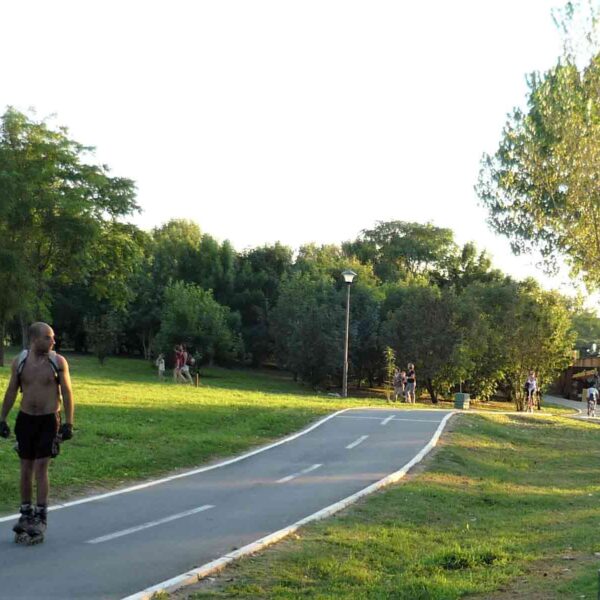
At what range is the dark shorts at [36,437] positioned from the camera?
25.2 feet

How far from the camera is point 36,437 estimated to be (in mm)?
7688

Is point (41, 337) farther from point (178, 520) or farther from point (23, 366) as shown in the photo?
point (178, 520)

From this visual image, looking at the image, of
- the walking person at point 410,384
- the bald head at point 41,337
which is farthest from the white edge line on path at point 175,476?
the walking person at point 410,384

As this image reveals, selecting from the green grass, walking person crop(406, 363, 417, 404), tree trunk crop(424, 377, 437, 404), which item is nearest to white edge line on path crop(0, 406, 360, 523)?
the green grass

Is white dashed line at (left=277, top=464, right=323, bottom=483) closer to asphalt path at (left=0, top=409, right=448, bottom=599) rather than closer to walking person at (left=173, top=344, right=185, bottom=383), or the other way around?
asphalt path at (left=0, top=409, right=448, bottom=599)

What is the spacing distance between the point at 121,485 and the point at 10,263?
82.1 feet

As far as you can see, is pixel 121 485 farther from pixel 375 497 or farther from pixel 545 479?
pixel 545 479

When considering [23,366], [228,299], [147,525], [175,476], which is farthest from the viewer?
[228,299]

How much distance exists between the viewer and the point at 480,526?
33.0 feet

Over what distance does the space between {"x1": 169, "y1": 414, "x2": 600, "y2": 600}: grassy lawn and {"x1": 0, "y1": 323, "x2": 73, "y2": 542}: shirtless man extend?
203cm

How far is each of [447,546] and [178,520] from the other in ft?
9.93

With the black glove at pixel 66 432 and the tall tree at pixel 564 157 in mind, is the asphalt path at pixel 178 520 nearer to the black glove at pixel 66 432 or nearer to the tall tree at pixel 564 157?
the black glove at pixel 66 432

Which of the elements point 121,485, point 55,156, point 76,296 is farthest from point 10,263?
point 76,296

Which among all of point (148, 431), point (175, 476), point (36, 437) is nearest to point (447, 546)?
point (36, 437)
